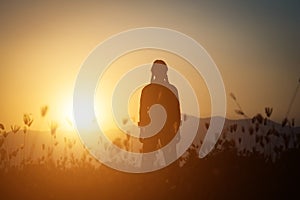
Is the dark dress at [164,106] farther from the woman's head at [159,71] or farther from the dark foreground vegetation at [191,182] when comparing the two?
the dark foreground vegetation at [191,182]

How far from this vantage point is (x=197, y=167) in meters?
6.75

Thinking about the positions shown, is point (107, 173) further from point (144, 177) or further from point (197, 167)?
point (197, 167)

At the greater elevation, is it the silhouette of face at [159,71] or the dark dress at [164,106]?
the silhouette of face at [159,71]

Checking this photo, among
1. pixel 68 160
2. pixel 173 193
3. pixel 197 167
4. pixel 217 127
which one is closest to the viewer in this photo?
pixel 173 193

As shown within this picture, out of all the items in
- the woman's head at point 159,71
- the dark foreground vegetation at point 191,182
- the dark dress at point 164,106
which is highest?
the woman's head at point 159,71

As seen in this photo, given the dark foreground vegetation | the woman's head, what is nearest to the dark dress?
the woman's head

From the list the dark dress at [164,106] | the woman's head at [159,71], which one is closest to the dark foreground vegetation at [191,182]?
the dark dress at [164,106]

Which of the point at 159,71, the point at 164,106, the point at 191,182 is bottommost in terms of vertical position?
the point at 191,182

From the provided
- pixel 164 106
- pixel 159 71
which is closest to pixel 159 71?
pixel 159 71

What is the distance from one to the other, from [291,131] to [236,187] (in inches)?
58.5

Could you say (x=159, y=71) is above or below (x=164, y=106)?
above

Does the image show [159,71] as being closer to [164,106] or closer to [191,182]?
[164,106]

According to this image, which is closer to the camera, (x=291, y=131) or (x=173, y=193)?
(x=173, y=193)

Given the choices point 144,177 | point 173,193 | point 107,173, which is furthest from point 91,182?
point 173,193
